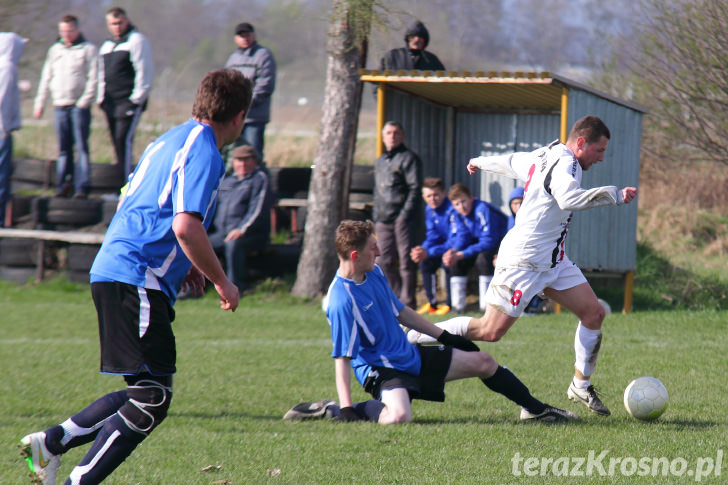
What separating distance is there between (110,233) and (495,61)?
1912 inches

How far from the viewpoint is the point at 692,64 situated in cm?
1060

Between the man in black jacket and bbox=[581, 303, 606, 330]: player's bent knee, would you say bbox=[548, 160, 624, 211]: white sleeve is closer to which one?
bbox=[581, 303, 606, 330]: player's bent knee

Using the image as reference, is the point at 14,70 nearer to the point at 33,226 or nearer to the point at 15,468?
the point at 33,226

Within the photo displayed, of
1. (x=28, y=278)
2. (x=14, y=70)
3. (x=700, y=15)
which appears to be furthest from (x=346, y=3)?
(x=28, y=278)

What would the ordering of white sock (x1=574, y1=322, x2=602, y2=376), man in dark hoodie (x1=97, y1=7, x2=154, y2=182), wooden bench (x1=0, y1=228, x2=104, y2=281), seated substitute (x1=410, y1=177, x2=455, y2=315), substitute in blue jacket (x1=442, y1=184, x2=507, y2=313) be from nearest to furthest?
white sock (x1=574, y1=322, x2=602, y2=376)
substitute in blue jacket (x1=442, y1=184, x2=507, y2=313)
seated substitute (x1=410, y1=177, x2=455, y2=315)
man in dark hoodie (x1=97, y1=7, x2=154, y2=182)
wooden bench (x1=0, y1=228, x2=104, y2=281)

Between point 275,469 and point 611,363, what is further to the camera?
point 611,363

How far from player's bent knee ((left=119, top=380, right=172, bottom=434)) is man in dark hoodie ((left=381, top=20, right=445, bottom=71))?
25.5 ft

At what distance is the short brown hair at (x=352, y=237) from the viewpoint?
17.6 ft

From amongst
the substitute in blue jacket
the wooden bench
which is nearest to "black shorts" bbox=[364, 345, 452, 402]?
the substitute in blue jacket

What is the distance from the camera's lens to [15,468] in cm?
460

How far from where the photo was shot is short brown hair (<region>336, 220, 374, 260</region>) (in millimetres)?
5363

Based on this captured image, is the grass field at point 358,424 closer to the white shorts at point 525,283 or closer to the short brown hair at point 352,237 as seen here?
the white shorts at point 525,283

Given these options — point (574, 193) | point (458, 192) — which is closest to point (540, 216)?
point (574, 193)

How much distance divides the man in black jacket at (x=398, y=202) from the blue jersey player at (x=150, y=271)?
6.64 m
